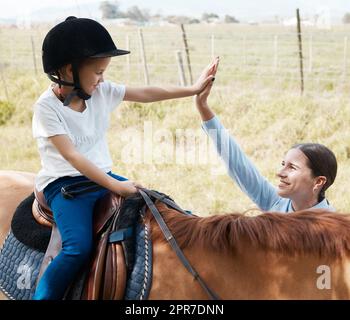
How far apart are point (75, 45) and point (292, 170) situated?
1.20 meters

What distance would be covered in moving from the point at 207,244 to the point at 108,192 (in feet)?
1.77

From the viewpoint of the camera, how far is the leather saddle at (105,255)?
7.48 ft

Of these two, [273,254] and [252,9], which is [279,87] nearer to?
[273,254]

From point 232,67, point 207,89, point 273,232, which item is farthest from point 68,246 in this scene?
point 232,67

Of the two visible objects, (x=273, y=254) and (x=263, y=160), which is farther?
(x=263, y=160)

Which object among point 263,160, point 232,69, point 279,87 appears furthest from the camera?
point 232,69

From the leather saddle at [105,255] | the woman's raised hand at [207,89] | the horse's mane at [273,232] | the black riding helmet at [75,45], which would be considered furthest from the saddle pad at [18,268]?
the woman's raised hand at [207,89]

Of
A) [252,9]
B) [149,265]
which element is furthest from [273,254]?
[252,9]

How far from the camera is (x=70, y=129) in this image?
2.59 meters

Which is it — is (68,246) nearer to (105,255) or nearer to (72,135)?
(105,255)

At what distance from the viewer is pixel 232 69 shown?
52.9 ft

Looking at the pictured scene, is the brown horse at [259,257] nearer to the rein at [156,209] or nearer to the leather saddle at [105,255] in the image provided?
the rein at [156,209]

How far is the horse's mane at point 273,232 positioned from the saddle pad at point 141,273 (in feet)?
0.23

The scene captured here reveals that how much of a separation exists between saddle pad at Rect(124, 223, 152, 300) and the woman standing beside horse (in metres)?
0.85
